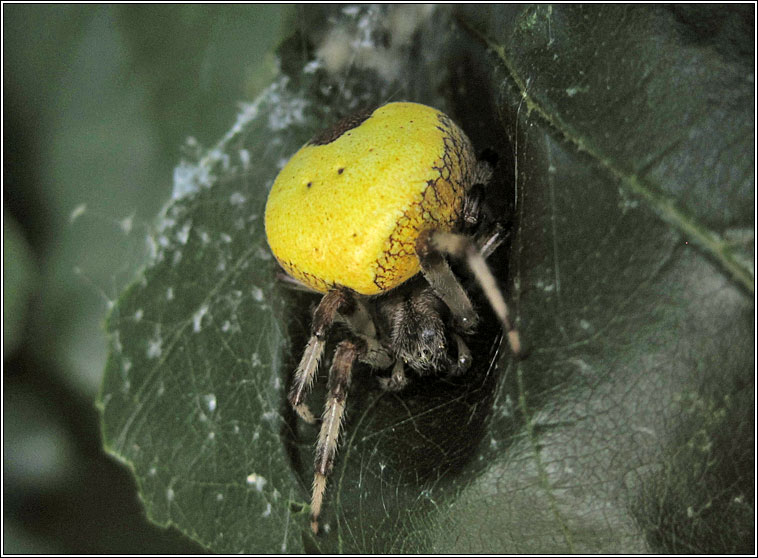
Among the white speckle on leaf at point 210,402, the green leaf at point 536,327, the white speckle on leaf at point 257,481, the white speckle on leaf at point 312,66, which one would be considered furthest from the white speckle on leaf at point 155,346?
the white speckle on leaf at point 312,66

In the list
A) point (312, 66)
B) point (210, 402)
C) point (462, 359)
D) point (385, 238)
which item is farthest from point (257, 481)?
point (312, 66)

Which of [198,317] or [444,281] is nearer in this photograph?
[444,281]

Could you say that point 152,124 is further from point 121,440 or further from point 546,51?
point 546,51

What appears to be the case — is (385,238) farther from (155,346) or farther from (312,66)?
(155,346)

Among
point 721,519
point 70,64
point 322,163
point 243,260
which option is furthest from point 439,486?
point 70,64

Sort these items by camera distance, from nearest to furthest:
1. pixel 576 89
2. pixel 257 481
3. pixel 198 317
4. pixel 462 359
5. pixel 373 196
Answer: pixel 576 89, pixel 373 196, pixel 462 359, pixel 257 481, pixel 198 317
